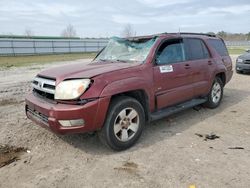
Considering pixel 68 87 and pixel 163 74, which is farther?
pixel 163 74

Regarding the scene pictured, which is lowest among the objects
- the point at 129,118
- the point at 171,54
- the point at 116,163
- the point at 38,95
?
the point at 116,163

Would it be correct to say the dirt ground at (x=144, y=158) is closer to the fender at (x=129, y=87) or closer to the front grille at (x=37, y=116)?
the front grille at (x=37, y=116)

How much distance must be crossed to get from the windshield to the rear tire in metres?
2.32

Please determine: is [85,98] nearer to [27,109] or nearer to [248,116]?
[27,109]

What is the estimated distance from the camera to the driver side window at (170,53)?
482cm

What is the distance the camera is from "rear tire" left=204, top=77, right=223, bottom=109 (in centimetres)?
635

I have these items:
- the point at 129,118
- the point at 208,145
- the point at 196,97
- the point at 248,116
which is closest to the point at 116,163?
the point at 129,118

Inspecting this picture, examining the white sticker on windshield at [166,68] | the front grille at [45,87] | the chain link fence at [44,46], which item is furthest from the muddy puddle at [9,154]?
the chain link fence at [44,46]

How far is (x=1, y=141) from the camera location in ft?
14.8

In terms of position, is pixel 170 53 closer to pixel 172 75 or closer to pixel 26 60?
pixel 172 75

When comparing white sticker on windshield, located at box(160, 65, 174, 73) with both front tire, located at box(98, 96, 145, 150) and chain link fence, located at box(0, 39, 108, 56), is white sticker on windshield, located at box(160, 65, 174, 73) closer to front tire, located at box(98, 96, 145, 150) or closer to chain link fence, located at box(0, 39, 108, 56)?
front tire, located at box(98, 96, 145, 150)

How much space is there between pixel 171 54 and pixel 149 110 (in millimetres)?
1253

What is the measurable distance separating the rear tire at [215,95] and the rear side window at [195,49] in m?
0.79

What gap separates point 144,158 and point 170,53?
2153 mm
